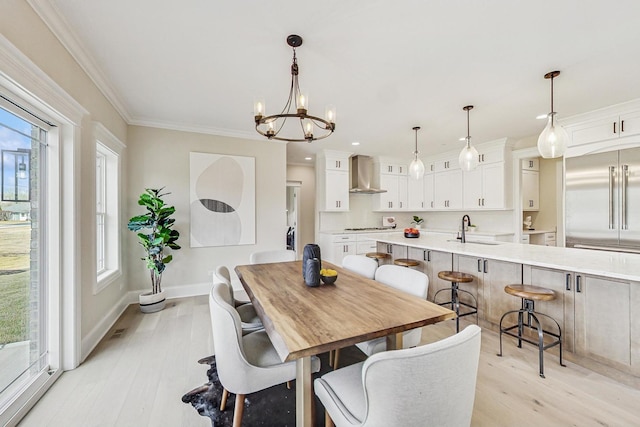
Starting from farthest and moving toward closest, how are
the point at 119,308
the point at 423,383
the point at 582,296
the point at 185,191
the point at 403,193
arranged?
the point at 403,193 → the point at 185,191 → the point at 119,308 → the point at 582,296 → the point at 423,383

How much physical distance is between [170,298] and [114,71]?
3013 mm

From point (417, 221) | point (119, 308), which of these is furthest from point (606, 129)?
point (119, 308)

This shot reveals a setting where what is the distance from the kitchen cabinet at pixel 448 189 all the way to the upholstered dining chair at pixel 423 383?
17.8 ft

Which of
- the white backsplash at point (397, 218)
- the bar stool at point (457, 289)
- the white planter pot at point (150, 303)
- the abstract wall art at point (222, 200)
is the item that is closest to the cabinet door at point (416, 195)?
the white backsplash at point (397, 218)

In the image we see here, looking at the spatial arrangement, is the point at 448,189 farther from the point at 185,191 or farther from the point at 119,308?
the point at 119,308

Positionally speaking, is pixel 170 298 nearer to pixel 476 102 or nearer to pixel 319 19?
pixel 319 19

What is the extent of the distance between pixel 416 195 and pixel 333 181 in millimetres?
2221

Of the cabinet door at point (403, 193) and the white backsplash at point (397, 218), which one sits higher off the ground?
the cabinet door at point (403, 193)

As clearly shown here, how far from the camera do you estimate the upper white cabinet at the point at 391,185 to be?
6.60 meters

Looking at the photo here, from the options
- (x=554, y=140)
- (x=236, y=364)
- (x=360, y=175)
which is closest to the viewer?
(x=236, y=364)

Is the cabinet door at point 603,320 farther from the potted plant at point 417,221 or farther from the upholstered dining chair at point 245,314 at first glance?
the potted plant at point 417,221

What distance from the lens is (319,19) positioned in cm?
190

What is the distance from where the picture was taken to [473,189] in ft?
18.2

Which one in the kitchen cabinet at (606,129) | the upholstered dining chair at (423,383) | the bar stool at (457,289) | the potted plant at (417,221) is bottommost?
the bar stool at (457,289)
